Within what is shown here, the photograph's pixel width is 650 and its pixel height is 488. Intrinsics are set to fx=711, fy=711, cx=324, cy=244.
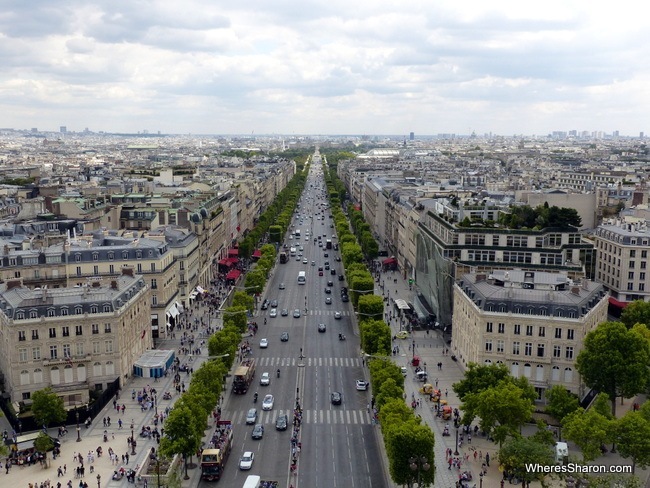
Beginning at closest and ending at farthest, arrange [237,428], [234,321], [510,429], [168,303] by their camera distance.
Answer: [510,429], [237,428], [234,321], [168,303]

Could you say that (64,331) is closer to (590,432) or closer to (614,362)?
Result: (590,432)

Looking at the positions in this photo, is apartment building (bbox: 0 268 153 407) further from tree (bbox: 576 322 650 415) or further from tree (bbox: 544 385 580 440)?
tree (bbox: 576 322 650 415)

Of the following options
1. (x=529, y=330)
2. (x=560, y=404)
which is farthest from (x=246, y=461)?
A: (x=529, y=330)

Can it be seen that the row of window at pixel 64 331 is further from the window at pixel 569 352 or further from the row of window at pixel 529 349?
the window at pixel 569 352

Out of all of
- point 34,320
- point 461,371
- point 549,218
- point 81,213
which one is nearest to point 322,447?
point 461,371

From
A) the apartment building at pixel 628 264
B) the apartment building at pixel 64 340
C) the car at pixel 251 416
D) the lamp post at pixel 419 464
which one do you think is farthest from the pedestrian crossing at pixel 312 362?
the apartment building at pixel 628 264

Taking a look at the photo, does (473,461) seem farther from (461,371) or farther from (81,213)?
(81,213)
